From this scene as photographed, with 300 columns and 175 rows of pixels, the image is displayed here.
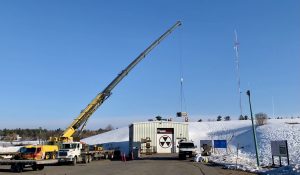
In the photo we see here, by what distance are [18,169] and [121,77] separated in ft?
73.3

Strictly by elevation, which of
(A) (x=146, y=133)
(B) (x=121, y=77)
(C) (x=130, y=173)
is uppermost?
(B) (x=121, y=77)

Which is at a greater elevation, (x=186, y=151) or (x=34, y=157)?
(x=186, y=151)

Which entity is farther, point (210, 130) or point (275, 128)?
point (210, 130)

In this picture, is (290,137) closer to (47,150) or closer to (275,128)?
(275,128)

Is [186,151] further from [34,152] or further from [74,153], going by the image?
[34,152]

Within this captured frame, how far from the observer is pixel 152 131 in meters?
62.9

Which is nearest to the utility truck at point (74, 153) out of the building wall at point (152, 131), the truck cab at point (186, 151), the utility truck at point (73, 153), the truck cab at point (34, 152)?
the utility truck at point (73, 153)

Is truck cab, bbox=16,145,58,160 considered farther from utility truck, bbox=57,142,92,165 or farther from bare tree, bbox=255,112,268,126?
bare tree, bbox=255,112,268,126

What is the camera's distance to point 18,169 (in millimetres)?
30078

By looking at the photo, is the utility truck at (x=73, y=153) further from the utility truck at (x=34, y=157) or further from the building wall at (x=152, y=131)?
the building wall at (x=152, y=131)

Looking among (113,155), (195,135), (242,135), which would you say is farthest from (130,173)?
(195,135)

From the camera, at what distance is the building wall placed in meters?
62.2

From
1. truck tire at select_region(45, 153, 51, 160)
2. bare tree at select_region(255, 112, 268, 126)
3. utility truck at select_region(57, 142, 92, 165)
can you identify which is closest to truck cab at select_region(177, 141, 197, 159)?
utility truck at select_region(57, 142, 92, 165)

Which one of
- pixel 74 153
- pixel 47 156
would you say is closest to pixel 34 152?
pixel 47 156
